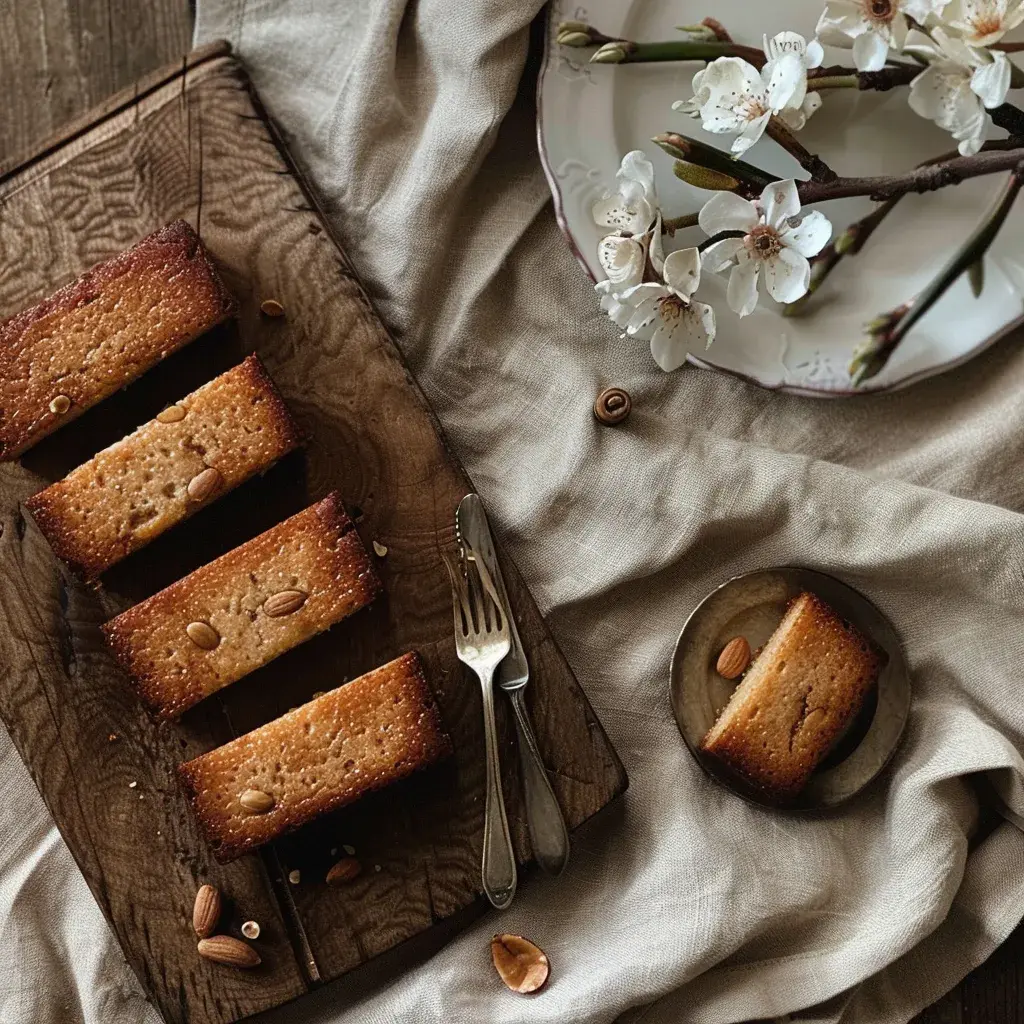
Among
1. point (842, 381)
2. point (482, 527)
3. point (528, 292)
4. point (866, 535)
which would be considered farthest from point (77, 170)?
point (866, 535)

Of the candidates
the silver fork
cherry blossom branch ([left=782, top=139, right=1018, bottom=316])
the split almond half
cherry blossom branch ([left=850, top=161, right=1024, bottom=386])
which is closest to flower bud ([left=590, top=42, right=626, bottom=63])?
cherry blossom branch ([left=782, top=139, right=1018, bottom=316])

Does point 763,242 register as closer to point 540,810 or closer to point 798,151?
point 798,151

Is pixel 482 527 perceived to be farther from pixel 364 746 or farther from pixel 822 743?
pixel 822 743

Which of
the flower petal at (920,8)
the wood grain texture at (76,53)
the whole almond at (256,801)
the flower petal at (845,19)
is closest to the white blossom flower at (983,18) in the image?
the flower petal at (920,8)

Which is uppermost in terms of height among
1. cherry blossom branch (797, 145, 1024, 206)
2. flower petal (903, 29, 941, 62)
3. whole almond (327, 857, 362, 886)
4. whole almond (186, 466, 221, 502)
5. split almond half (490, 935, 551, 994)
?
flower petal (903, 29, 941, 62)

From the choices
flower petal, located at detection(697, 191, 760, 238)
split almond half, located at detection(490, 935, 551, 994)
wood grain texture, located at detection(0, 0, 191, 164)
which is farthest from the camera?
wood grain texture, located at detection(0, 0, 191, 164)

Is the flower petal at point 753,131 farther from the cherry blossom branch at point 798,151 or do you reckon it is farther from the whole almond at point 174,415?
the whole almond at point 174,415

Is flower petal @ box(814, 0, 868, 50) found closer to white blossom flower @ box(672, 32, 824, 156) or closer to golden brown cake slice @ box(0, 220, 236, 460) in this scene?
white blossom flower @ box(672, 32, 824, 156)
